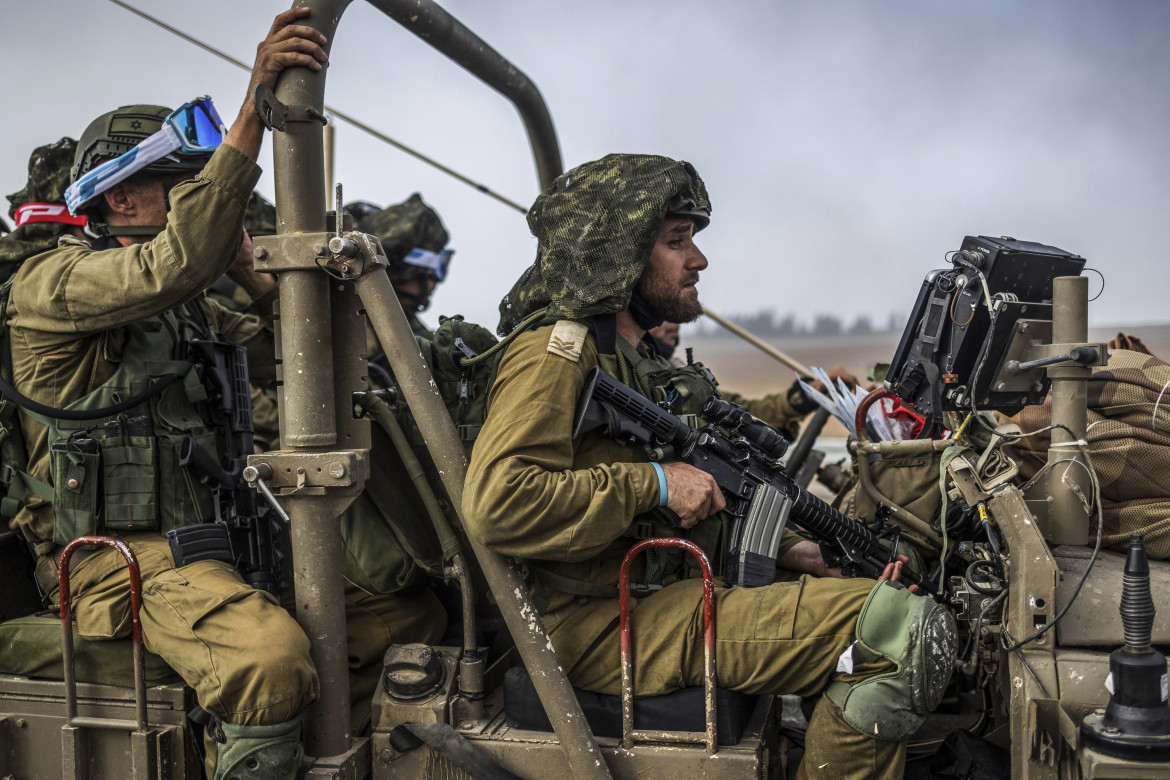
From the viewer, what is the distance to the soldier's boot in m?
2.29

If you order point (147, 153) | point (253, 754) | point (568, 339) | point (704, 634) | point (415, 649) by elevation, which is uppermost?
point (147, 153)

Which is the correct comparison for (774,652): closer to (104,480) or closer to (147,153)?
(104,480)

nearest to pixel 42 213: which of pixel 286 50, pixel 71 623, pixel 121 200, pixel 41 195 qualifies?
pixel 41 195

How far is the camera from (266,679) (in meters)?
2.29

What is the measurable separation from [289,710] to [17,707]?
3.29ft

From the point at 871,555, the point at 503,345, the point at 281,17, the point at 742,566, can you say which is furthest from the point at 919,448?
the point at 281,17

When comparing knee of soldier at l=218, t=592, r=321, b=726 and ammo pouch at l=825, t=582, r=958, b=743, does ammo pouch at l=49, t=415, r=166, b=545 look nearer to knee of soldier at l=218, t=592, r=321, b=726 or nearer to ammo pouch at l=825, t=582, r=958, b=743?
knee of soldier at l=218, t=592, r=321, b=726

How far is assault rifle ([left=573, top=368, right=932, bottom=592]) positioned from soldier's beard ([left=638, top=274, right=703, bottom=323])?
301mm

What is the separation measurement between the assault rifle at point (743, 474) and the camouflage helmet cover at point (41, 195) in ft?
6.84

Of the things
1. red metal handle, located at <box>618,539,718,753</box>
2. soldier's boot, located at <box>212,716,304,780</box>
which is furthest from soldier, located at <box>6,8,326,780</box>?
red metal handle, located at <box>618,539,718,753</box>

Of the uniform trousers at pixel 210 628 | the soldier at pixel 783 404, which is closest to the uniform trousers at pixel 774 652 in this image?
the uniform trousers at pixel 210 628

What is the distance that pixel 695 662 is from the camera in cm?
242

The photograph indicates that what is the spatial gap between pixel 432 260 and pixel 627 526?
465 centimetres

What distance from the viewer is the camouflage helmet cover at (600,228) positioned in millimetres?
2584
